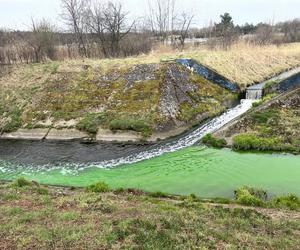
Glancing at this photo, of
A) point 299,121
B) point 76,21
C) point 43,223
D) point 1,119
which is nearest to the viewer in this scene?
point 43,223

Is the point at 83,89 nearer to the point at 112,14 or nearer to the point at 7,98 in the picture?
the point at 7,98

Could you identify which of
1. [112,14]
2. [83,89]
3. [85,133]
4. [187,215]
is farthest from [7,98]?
[187,215]

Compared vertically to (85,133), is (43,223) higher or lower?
higher

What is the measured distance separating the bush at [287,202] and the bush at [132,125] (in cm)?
1119

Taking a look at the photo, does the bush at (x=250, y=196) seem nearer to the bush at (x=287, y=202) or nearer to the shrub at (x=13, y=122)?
the bush at (x=287, y=202)

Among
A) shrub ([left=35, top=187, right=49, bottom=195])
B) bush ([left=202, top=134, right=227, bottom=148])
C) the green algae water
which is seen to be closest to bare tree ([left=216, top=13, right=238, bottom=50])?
bush ([left=202, top=134, right=227, bottom=148])

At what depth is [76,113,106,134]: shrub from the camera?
25.0 meters

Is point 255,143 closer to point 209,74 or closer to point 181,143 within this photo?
A: point 181,143

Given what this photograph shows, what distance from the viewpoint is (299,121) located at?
22.1 m

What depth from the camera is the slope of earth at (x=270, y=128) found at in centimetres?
2022

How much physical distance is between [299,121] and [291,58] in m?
24.8

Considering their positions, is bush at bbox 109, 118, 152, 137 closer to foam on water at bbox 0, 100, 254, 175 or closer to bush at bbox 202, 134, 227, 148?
foam on water at bbox 0, 100, 254, 175

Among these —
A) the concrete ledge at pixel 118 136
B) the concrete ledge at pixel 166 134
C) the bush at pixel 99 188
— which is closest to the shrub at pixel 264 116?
the concrete ledge at pixel 166 134

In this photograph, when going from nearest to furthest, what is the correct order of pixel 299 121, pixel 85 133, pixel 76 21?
pixel 299 121
pixel 85 133
pixel 76 21
